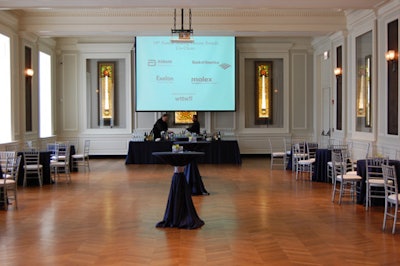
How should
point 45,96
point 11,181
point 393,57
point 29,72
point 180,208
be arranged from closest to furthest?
point 180,208 < point 11,181 < point 393,57 < point 29,72 < point 45,96

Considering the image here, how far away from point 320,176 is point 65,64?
9600 millimetres

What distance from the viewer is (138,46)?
642 inches

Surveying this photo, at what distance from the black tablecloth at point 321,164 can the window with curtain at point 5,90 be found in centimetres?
709

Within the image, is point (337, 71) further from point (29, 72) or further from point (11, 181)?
point (11, 181)

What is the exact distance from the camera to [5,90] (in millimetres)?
12594

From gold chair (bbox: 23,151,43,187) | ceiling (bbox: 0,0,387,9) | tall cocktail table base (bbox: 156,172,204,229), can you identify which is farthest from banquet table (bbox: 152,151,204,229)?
gold chair (bbox: 23,151,43,187)

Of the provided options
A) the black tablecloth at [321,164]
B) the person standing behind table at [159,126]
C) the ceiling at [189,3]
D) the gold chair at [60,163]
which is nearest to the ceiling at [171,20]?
the ceiling at [189,3]

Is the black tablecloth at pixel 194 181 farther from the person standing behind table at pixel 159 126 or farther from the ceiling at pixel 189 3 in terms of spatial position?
the person standing behind table at pixel 159 126

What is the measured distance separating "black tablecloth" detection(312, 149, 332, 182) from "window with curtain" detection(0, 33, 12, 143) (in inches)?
279

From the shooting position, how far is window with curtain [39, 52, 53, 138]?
15.9 meters

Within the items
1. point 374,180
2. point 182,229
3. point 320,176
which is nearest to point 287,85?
point 320,176

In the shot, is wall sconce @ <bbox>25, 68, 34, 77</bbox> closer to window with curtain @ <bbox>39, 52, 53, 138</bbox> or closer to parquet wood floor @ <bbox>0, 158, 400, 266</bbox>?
window with curtain @ <bbox>39, 52, 53, 138</bbox>

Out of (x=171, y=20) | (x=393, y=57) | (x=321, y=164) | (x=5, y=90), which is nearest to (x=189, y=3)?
(x=171, y=20)

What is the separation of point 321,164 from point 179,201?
5452 mm
